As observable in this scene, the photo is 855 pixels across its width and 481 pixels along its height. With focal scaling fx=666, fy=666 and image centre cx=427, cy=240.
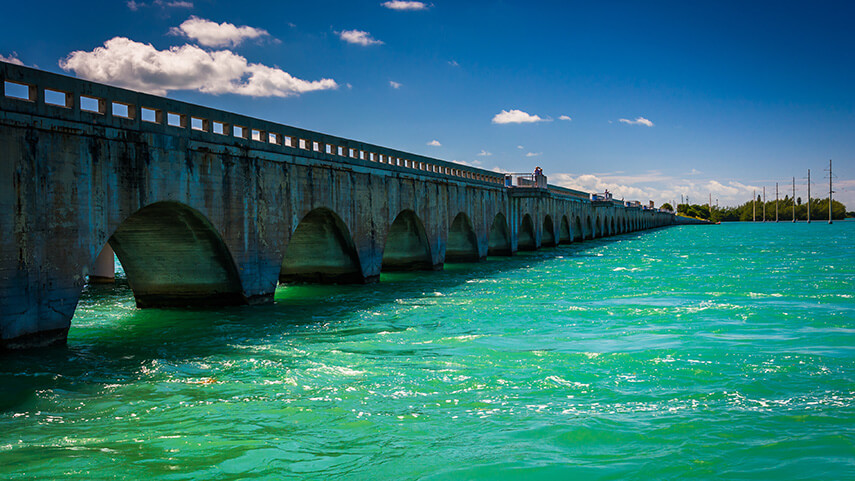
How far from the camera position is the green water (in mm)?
8195

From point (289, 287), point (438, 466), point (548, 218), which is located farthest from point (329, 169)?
point (548, 218)

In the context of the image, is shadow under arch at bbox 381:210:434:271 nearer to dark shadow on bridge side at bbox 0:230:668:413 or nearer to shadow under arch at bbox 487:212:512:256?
dark shadow on bridge side at bbox 0:230:668:413

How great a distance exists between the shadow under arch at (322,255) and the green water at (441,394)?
657cm

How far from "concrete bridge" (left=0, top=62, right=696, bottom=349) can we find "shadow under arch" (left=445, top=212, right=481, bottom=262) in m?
6.98

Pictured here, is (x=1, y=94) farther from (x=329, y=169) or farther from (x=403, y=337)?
(x=329, y=169)

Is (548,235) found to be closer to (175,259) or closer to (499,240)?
(499,240)

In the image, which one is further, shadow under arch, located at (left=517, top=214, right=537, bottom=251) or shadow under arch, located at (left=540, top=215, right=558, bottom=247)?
shadow under arch, located at (left=540, top=215, right=558, bottom=247)

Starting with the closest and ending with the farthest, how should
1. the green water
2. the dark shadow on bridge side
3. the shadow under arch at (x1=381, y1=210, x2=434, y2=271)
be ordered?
the green water, the dark shadow on bridge side, the shadow under arch at (x1=381, y1=210, x2=434, y2=271)

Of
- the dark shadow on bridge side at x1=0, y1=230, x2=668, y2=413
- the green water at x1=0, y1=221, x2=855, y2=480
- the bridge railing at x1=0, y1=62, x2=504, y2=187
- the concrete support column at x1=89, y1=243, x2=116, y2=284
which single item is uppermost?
the bridge railing at x1=0, y1=62, x2=504, y2=187

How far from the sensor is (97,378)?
12.4 m

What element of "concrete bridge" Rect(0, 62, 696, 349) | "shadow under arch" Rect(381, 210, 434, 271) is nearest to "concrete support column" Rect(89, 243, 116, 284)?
"concrete bridge" Rect(0, 62, 696, 349)

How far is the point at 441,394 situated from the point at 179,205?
10.4 metres

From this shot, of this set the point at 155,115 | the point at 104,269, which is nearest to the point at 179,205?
the point at 155,115

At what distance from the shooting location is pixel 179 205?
18.1 meters
